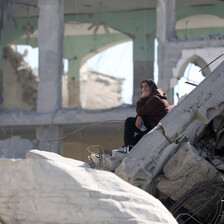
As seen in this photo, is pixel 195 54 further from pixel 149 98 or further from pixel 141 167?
pixel 141 167

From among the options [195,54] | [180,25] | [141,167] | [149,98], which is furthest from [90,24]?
[141,167]

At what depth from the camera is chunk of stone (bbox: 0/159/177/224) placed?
3.45 metres

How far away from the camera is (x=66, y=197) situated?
349 cm

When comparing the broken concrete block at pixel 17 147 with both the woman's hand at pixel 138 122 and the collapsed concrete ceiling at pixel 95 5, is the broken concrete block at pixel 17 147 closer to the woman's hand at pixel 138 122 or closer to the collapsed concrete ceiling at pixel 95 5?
the collapsed concrete ceiling at pixel 95 5

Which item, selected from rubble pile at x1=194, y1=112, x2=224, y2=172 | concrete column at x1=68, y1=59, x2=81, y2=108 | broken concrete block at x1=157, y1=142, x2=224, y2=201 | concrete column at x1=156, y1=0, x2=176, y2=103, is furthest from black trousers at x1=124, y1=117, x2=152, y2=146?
concrete column at x1=68, y1=59, x2=81, y2=108

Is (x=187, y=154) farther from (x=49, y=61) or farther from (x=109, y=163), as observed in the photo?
(x=49, y=61)

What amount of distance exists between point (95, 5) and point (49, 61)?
3.69 metres

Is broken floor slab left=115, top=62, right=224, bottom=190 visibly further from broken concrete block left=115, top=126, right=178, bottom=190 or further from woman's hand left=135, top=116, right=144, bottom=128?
woman's hand left=135, top=116, right=144, bottom=128

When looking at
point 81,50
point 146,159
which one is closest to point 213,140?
point 146,159

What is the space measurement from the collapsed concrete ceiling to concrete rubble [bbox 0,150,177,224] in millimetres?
18831

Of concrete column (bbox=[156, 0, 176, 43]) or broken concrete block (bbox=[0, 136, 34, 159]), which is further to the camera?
broken concrete block (bbox=[0, 136, 34, 159])

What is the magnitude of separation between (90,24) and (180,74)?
6475mm

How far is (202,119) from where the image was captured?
6637 millimetres

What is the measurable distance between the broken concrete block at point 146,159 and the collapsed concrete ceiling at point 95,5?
1611 cm
